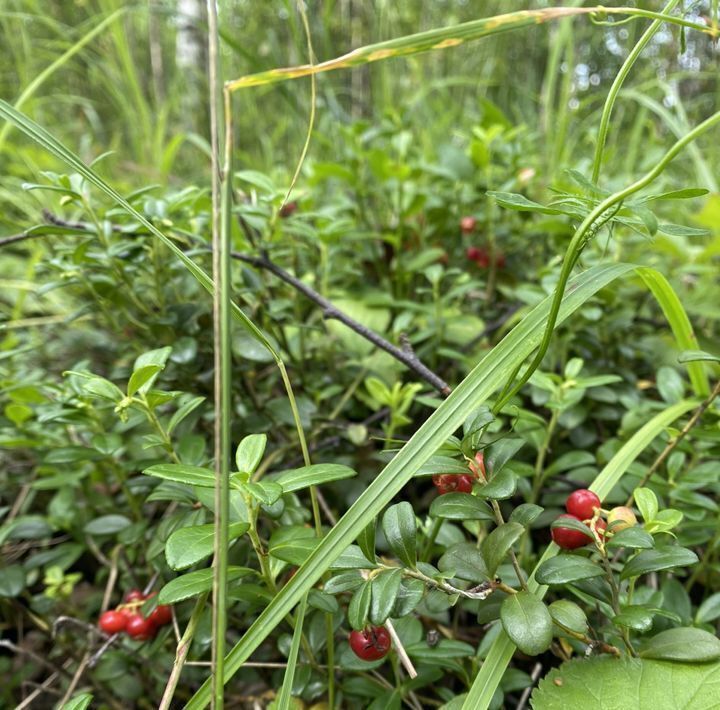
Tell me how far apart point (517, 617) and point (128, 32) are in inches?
110

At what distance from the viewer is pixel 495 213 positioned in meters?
1.38

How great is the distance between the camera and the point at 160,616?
29.7 inches

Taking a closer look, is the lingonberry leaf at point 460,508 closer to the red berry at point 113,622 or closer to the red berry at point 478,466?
the red berry at point 478,466

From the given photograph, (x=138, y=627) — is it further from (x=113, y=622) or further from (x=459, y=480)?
(x=459, y=480)

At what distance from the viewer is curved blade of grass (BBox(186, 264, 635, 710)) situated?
483 millimetres

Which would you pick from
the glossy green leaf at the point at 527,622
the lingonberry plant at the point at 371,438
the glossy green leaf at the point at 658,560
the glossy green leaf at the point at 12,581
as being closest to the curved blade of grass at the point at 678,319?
the lingonberry plant at the point at 371,438

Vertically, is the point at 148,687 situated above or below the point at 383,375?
below

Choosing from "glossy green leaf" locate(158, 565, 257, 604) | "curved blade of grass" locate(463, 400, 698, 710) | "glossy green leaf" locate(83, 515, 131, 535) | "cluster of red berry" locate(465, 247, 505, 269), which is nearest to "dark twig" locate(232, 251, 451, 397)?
"curved blade of grass" locate(463, 400, 698, 710)

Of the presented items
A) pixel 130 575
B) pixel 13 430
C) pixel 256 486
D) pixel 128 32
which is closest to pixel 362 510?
pixel 256 486

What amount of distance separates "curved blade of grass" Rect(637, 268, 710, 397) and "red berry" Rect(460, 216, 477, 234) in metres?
0.57

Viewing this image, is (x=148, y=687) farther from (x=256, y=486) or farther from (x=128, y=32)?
(x=128, y=32)

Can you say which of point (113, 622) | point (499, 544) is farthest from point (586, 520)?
point (113, 622)

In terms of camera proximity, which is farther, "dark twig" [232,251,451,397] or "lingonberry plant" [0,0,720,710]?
"dark twig" [232,251,451,397]

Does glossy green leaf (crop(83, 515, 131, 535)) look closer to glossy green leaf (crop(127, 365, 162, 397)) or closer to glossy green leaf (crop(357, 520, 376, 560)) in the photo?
glossy green leaf (crop(127, 365, 162, 397))
